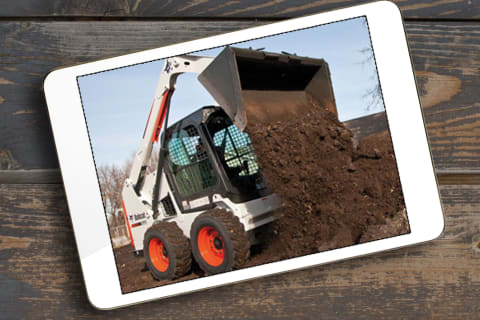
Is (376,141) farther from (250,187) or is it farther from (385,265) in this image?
(250,187)

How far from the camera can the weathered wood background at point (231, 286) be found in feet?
2.13

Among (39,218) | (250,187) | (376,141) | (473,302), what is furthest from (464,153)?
(39,218)

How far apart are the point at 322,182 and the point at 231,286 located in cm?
26

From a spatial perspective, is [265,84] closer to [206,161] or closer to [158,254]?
[206,161]

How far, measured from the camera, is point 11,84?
65 centimetres

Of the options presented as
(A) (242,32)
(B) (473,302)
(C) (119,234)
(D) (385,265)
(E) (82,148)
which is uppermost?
(A) (242,32)

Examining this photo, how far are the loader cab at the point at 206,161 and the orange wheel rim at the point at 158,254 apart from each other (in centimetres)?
14

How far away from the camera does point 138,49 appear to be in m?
0.65

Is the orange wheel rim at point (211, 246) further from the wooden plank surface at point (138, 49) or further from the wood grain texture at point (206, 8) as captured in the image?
the wood grain texture at point (206, 8)

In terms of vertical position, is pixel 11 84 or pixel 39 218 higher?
pixel 11 84

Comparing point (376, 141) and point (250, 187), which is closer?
point (376, 141)

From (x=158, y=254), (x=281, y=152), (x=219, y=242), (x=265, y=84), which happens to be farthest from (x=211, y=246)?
(x=265, y=84)

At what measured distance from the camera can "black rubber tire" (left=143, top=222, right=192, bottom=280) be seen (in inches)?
27.5

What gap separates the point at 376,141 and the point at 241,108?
319mm
